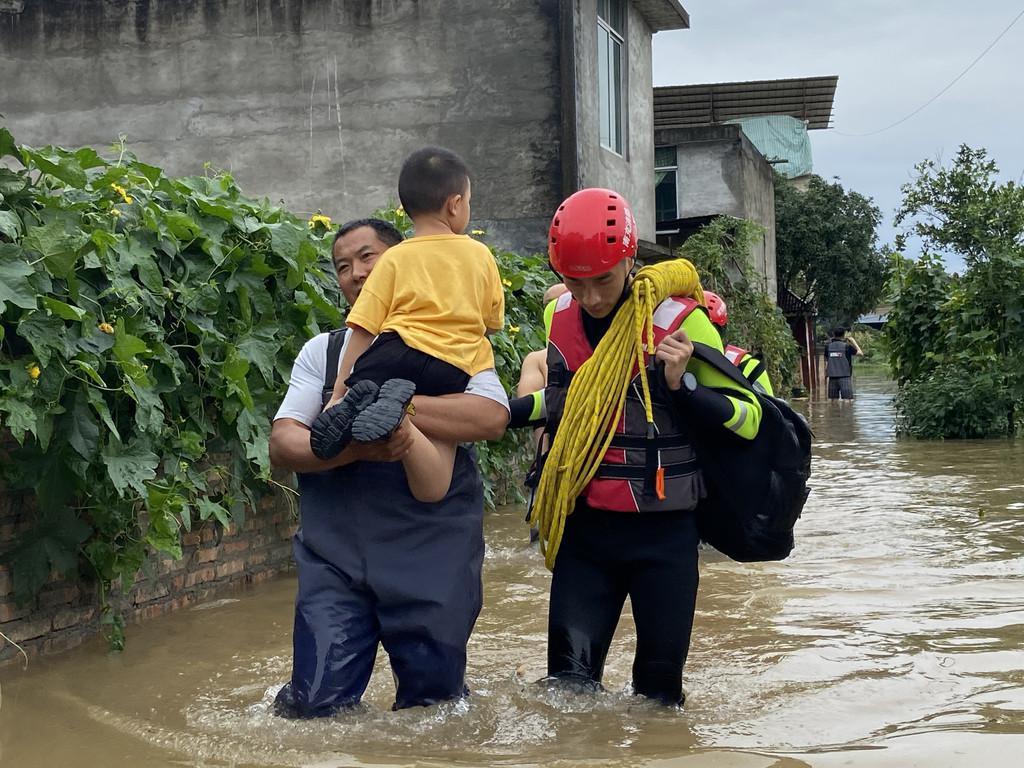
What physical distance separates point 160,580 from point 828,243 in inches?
1347

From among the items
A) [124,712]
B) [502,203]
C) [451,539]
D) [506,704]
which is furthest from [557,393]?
[502,203]

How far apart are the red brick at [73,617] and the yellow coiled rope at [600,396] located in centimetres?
243

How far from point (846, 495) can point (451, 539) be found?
8067 mm

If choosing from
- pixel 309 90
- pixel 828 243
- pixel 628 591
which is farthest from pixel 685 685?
pixel 828 243

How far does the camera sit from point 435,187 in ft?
12.0

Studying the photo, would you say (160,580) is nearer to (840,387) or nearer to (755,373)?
(755,373)

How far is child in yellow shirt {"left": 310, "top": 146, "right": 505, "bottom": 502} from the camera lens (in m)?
3.54

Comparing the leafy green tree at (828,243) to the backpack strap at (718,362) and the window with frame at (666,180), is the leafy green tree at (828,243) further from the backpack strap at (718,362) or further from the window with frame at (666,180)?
the backpack strap at (718,362)

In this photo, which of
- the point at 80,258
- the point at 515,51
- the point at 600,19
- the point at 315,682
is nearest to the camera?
the point at 315,682

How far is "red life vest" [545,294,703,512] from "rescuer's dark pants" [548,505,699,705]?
90 millimetres

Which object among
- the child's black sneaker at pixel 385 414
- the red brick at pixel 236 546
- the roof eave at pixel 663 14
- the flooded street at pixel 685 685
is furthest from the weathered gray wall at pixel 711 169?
the child's black sneaker at pixel 385 414

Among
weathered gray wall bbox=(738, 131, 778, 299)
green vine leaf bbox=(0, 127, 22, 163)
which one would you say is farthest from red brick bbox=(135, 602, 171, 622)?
weathered gray wall bbox=(738, 131, 778, 299)

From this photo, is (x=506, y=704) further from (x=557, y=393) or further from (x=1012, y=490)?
(x=1012, y=490)

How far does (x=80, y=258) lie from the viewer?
15.9 ft
